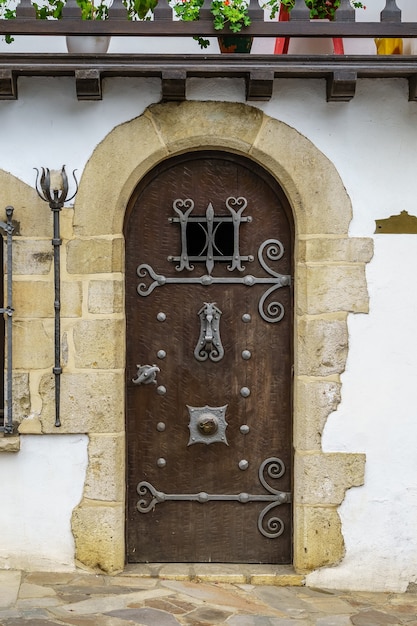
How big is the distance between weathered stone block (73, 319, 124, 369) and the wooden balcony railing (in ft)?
4.00

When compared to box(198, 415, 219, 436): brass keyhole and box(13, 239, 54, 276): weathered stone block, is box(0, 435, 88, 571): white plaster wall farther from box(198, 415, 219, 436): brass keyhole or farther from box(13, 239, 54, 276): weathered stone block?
box(13, 239, 54, 276): weathered stone block

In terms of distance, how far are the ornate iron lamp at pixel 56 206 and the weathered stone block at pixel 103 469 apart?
242mm

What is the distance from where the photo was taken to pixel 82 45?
4.59m

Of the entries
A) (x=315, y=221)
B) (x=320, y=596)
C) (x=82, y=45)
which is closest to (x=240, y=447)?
(x=320, y=596)

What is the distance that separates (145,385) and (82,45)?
183 centimetres

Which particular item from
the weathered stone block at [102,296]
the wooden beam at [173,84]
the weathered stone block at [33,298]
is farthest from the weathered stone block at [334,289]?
the weathered stone block at [33,298]

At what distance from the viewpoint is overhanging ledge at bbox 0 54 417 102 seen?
14.4 feet

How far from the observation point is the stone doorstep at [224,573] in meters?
4.70

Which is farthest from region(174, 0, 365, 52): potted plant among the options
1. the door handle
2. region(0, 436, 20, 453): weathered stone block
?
region(0, 436, 20, 453): weathered stone block

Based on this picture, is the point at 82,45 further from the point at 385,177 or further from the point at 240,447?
the point at 240,447

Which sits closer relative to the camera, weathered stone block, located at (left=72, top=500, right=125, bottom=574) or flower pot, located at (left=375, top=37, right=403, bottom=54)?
weathered stone block, located at (left=72, top=500, right=125, bottom=574)

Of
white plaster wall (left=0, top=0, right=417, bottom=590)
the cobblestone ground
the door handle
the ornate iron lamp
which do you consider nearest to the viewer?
the cobblestone ground

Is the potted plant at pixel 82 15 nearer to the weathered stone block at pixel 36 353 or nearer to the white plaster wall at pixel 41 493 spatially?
the weathered stone block at pixel 36 353

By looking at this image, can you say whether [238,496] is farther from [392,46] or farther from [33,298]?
[392,46]
